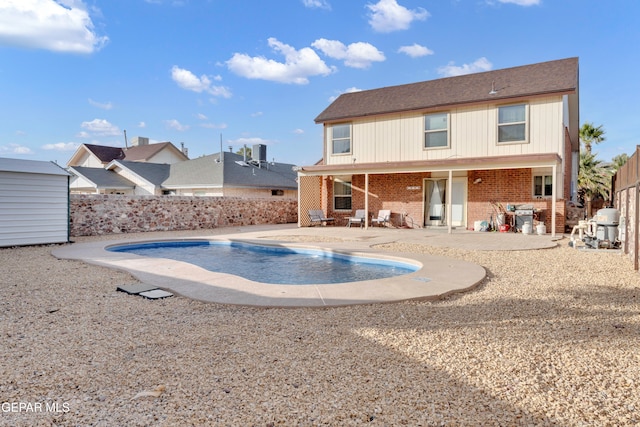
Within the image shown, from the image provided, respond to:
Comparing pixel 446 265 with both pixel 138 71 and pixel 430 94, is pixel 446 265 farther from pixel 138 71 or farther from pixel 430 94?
pixel 138 71

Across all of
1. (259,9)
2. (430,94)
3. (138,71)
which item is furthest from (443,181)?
(138,71)

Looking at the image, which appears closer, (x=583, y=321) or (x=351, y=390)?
(x=351, y=390)

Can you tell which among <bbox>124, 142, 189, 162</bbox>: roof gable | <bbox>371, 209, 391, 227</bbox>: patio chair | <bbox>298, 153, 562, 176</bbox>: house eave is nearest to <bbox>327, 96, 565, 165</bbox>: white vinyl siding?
<bbox>298, 153, 562, 176</bbox>: house eave

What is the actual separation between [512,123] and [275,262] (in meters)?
10.7

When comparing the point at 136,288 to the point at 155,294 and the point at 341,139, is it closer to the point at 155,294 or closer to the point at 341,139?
the point at 155,294

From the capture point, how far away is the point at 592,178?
71.4ft

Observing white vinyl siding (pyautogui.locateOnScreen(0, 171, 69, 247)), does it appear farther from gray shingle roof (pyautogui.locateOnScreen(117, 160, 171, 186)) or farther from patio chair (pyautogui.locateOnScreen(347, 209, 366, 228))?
gray shingle roof (pyautogui.locateOnScreen(117, 160, 171, 186))

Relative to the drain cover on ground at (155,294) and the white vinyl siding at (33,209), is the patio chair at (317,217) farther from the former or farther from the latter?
the drain cover on ground at (155,294)

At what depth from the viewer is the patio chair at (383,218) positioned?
17.2m

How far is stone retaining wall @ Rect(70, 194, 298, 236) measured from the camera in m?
14.9

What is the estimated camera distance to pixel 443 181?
1658 cm

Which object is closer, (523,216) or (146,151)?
(523,216)

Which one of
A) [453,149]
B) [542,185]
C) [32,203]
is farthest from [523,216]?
[32,203]

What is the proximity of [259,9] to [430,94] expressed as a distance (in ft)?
27.2
